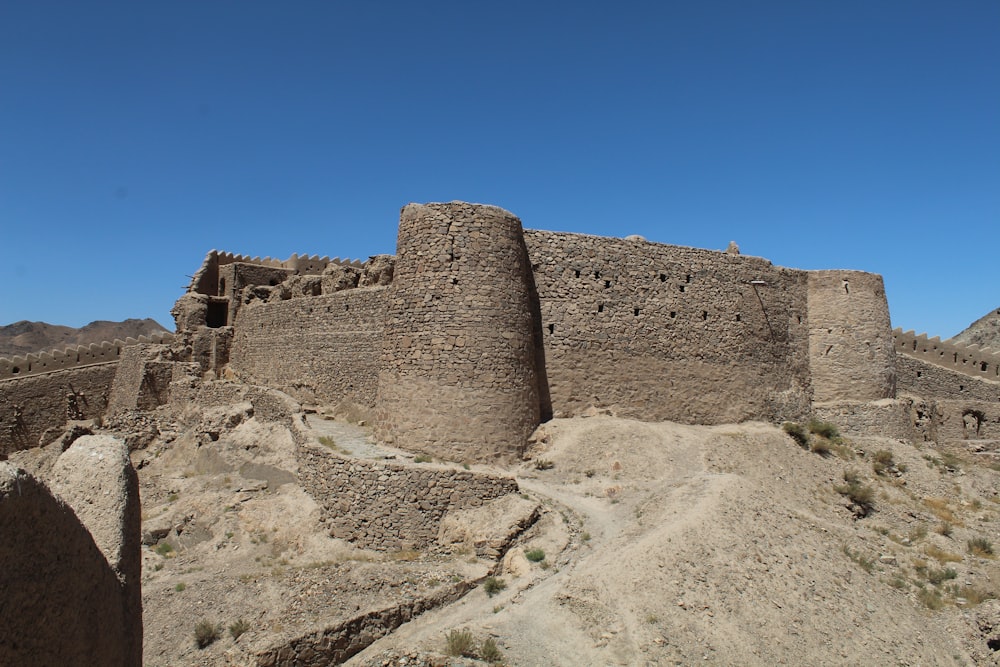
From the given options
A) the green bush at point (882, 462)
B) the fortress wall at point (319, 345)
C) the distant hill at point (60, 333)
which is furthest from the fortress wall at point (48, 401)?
the distant hill at point (60, 333)

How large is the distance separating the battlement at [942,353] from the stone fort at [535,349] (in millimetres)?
65

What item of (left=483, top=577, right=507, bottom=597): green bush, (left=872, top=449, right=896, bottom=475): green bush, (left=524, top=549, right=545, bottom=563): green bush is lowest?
(left=483, top=577, right=507, bottom=597): green bush

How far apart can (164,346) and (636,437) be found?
17.2 meters

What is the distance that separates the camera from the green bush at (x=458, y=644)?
8.34 meters

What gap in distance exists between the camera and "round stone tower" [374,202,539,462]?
14.5 metres

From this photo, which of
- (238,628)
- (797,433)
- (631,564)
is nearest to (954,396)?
(797,433)

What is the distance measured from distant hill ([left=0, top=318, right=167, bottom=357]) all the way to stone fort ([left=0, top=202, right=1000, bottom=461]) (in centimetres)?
4762

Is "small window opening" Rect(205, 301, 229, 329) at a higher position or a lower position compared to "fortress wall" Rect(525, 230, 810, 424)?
higher

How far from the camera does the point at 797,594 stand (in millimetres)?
10062

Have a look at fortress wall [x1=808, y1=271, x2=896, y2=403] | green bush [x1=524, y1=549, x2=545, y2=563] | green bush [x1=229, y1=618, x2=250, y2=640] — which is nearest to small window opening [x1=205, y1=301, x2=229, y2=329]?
green bush [x1=229, y1=618, x2=250, y2=640]

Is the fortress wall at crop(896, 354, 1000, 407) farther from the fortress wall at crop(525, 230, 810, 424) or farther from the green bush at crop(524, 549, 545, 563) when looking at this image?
the green bush at crop(524, 549, 545, 563)

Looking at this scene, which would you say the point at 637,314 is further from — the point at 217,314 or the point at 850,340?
the point at 217,314

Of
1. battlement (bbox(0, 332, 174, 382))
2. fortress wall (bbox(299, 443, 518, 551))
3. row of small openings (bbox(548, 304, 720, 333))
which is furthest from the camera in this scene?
battlement (bbox(0, 332, 174, 382))

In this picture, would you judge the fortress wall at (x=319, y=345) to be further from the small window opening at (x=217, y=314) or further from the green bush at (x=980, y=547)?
the green bush at (x=980, y=547)
